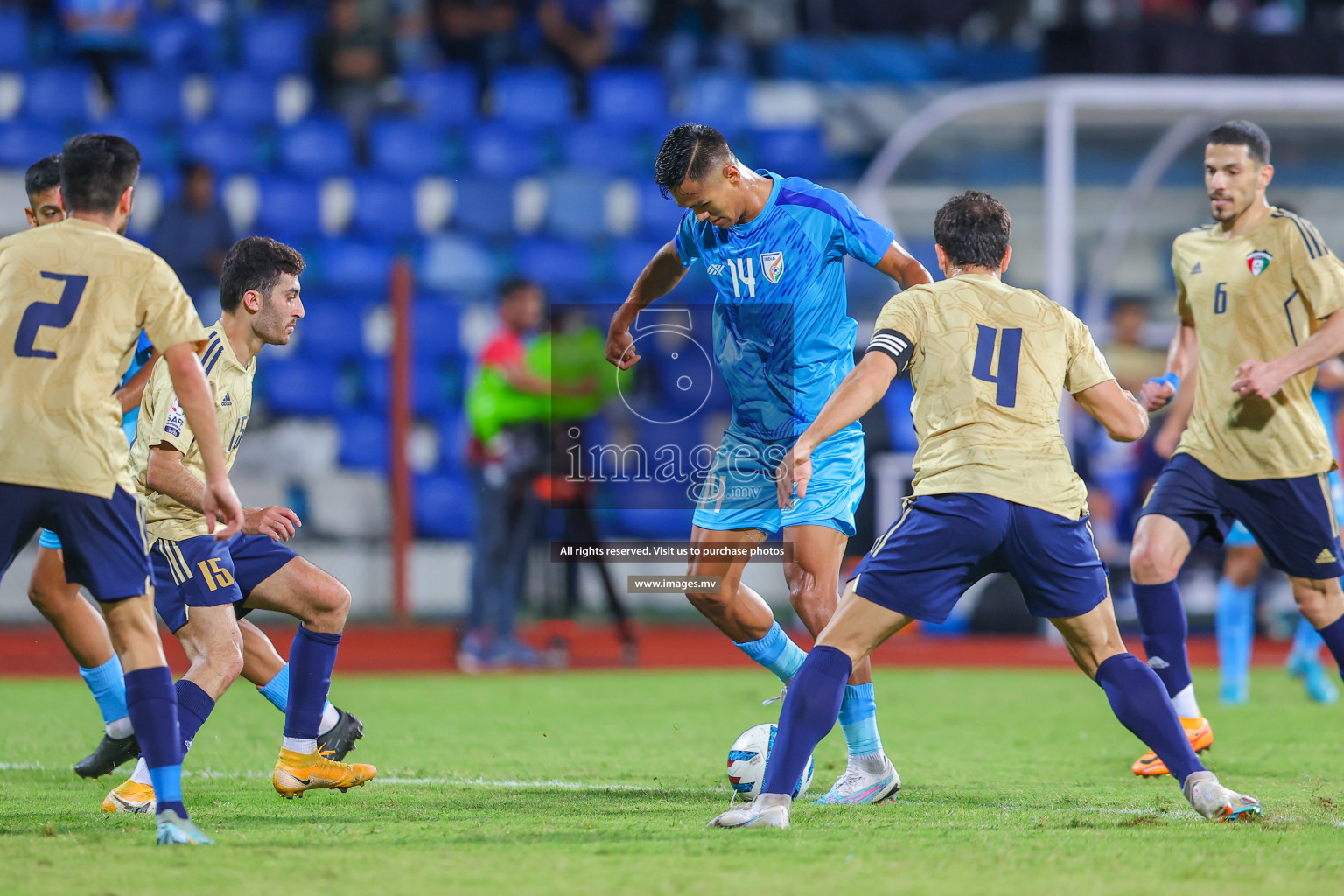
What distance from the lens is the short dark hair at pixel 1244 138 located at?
5711 mm

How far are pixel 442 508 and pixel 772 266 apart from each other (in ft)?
24.8

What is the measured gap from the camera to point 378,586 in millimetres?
11680

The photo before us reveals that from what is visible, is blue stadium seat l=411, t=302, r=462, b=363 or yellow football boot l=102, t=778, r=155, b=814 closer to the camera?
yellow football boot l=102, t=778, r=155, b=814

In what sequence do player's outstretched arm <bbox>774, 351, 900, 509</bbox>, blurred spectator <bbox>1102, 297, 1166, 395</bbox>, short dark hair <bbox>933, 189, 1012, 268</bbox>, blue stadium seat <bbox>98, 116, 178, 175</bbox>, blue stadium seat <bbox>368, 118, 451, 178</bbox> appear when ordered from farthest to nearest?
blue stadium seat <bbox>368, 118, 451, 178</bbox> → blue stadium seat <bbox>98, 116, 178, 175</bbox> → blurred spectator <bbox>1102, 297, 1166, 395</bbox> → short dark hair <bbox>933, 189, 1012, 268</bbox> → player's outstretched arm <bbox>774, 351, 900, 509</bbox>

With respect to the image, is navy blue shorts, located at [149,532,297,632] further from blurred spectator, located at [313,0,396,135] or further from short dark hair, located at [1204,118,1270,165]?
blurred spectator, located at [313,0,396,135]

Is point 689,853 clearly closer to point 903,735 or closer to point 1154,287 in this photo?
point 903,735

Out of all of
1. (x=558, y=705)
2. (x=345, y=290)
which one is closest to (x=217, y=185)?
(x=345, y=290)

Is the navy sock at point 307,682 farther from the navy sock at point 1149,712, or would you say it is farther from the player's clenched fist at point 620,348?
the navy sock at point 1149,712

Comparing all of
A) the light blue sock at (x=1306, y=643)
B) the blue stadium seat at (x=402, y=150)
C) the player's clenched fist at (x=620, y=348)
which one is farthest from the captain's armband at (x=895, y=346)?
the blue stadium seat at (x=402, y=150)

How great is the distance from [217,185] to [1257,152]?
10735mm

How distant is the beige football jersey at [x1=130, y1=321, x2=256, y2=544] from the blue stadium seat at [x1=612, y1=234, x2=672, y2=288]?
876 cm

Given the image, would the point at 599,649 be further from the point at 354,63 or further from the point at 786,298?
the point at 354,63

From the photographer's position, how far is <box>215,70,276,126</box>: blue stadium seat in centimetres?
1480

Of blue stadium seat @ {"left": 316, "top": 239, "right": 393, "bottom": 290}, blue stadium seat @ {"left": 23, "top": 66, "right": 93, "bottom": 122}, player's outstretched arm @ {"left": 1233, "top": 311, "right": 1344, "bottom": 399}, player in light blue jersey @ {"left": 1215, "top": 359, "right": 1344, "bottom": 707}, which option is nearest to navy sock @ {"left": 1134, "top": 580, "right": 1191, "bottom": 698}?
player's outstretched arm @ {"left": 1233, "top": 311, "right": 1344, "bottom": 399}
